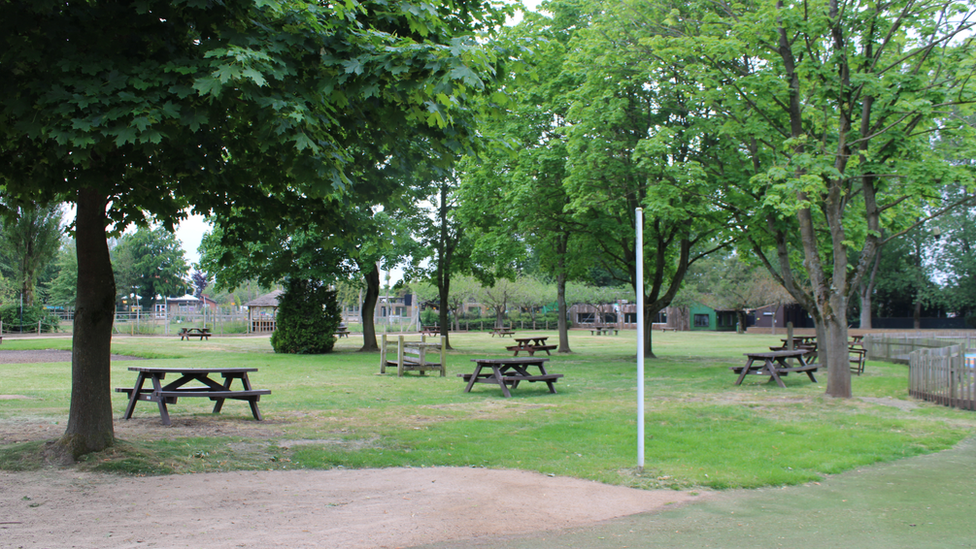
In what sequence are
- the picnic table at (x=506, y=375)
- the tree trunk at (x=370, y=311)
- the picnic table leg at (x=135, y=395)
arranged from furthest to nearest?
the tree trunk at (x=370, y=311), the picnic table at (x=506, y=375), the picnic table leg at (x=135, y=395)

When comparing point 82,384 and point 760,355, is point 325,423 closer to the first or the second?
point 82,384

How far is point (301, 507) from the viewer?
17.6 feet

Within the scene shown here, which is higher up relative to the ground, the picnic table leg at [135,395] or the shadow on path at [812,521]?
the picnic table leg at [135,395]

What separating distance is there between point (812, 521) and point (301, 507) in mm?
4112

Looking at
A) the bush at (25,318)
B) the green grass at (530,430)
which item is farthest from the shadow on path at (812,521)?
the bush at (25,318)

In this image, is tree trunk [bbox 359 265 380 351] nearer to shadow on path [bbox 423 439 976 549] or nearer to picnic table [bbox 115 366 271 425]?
picnic table [bbox 115 366 271 425]

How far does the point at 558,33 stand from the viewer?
24.9m

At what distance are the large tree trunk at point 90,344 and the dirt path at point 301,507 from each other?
605 mm

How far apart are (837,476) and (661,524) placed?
113 inches

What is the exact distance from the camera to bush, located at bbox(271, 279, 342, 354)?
89.8 ft

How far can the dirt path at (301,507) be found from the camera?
4621 millimetres

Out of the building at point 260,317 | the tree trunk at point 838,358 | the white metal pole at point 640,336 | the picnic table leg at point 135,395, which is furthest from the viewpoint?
the building at point 260,317

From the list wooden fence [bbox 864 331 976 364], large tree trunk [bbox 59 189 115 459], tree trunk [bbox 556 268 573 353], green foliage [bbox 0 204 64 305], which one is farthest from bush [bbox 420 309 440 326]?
large tree trunk [bbox 59 189 115 459]

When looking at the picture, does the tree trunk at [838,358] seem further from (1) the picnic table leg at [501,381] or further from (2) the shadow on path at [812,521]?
(2) the shadow on path at [812,521]
